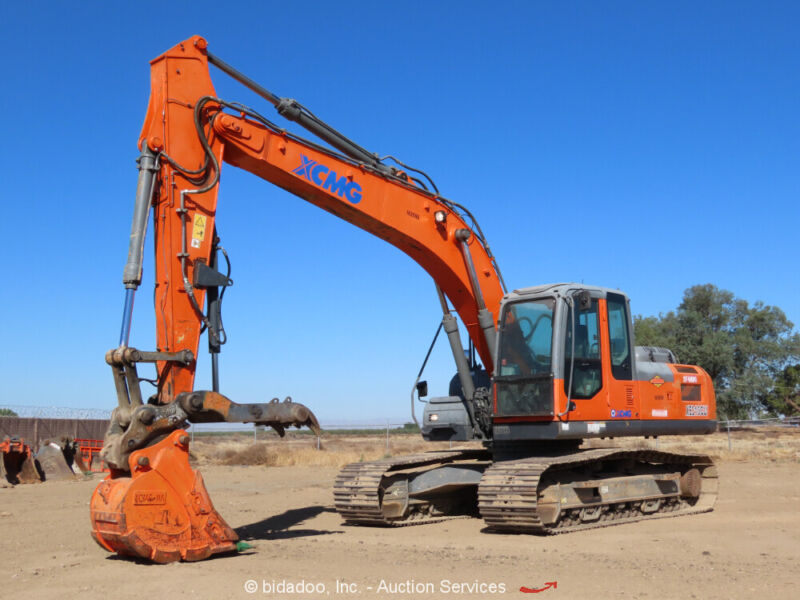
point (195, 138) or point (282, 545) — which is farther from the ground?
point (195, 138)

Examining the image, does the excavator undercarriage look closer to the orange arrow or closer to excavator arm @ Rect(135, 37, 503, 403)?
the orange arrow

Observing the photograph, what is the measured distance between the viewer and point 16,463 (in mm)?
18781

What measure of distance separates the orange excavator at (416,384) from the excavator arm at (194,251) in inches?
0.7

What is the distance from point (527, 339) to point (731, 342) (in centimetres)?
4064

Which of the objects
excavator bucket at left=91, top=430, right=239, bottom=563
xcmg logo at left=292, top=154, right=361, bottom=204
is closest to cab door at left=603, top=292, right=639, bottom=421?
xcmg logo at left=292, top=154, right=361, bottom=204

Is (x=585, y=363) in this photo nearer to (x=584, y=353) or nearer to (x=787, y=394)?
(x=584, y=353)

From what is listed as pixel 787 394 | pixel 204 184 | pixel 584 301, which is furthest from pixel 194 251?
pixel 787 394

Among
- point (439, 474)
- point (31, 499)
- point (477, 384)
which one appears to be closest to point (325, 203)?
point (477, 384)

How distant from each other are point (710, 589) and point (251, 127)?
Answer: 6589 mm

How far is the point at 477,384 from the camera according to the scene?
11.4 metres

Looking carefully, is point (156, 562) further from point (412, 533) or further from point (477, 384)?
point (477, 384)

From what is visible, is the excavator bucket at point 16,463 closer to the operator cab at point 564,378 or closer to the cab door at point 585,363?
the operator cab at point 564,378

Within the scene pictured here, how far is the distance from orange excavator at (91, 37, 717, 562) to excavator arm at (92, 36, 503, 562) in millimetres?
18

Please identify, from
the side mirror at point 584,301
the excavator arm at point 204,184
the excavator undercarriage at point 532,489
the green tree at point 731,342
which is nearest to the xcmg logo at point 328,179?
the excavator arm at point 204,184
